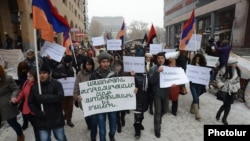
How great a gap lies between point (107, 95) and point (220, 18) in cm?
3239

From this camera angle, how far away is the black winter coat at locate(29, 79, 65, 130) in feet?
11.2

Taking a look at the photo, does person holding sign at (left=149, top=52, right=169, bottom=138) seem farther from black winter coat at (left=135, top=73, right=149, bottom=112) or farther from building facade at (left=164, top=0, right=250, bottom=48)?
building facade at (left=164, top=0, right=250, bottom=48)

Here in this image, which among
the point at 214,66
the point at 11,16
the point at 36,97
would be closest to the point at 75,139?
the point at 36,97

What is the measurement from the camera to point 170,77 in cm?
480

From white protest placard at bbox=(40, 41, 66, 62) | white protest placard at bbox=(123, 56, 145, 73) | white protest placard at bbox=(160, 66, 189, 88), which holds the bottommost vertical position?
white protest placard at bbox=(160, 66, 189, 88)

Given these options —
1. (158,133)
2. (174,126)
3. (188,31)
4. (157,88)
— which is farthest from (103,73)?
(188,31)

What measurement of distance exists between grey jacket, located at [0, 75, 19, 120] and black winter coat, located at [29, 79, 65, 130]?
0.80 m

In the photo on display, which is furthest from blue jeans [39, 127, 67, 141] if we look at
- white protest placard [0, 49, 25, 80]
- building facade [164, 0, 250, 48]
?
building facade [164, 0, 250, 48]

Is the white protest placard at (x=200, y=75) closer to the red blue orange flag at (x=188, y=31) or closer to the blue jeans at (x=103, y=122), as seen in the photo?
the red blue orange flag at (x=188, y=31)

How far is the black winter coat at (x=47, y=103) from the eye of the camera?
11.2 ft

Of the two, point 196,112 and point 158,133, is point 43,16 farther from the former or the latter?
point 196,112

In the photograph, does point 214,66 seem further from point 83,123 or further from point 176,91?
point 83,123

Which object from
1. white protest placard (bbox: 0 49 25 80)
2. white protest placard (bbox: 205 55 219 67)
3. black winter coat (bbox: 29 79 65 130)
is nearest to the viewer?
black winter coat (bbox: 29 79 65 130)

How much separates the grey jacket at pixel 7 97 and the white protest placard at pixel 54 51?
197cm
